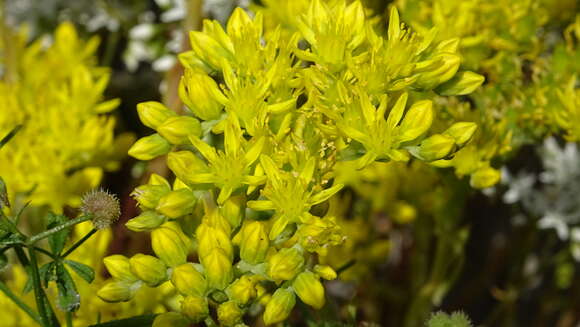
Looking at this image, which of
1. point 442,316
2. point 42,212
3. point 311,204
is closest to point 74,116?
point 42,212

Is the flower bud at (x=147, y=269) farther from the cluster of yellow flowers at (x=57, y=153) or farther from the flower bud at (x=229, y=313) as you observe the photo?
the cluster of yellow flowers at (x=57, y=153)

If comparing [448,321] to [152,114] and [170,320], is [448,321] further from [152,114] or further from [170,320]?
[152,114]

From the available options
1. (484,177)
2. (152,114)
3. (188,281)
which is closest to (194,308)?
(188,281)

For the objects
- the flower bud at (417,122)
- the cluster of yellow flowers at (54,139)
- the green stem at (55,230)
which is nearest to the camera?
the green stem at (55,230)

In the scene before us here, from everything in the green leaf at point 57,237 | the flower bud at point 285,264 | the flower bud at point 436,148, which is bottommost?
the flower bud at point 285,264

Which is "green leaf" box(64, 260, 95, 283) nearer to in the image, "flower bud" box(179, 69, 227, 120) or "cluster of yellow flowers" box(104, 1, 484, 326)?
"cluster of yellow flowers" box(104, 1, 484, 326)

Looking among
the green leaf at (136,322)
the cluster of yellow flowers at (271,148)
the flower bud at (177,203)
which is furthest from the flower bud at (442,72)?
the green leaf at (136,322)
